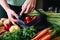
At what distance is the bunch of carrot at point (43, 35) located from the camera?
1.48 meters

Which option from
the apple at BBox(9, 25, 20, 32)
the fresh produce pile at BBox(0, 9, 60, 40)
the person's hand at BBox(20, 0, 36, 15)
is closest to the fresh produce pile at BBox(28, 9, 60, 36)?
the fresh produce pile at BBox(0, 9, 60, 40)

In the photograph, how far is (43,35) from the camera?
5.00 ft

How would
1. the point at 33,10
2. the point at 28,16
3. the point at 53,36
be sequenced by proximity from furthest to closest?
the point at 33,10 → the point at 28,16 → the point at 53,36

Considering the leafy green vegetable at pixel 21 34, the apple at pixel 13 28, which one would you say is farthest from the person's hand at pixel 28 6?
the leafy green vegetable at pixel 21 34

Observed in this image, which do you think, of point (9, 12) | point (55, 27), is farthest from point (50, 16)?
point (9, 12)

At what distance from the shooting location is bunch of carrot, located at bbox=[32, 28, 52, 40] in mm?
1478

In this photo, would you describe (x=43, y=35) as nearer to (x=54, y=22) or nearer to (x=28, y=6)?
(x=54, y=22)

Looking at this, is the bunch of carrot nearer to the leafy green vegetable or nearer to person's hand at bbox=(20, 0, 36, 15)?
the leafy green vegetable

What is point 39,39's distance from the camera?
1501 mm

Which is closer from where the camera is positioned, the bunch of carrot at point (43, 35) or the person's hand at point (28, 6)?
the bunch of carrot at point (43, 35)

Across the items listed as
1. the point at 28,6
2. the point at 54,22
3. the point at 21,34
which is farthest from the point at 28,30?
the point at 28,6

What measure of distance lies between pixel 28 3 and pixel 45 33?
45 centimetres

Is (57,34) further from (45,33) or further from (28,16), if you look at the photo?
(28,16)

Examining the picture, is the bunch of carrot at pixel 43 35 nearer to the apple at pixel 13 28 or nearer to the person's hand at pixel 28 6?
the apple at pixel 13 28
